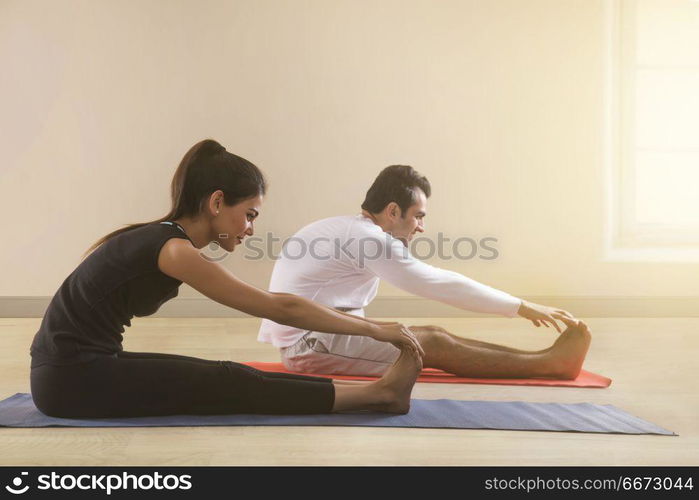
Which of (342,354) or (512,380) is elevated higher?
(342,354)

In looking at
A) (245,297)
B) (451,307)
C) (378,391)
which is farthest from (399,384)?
(451,307)

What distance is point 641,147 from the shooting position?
5.35 m

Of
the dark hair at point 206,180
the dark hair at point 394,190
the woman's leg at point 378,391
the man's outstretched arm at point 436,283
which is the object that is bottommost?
the woman's leg at point 378,391

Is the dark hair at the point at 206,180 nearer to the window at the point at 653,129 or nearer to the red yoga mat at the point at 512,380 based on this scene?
the red yoga mat at the point at 512,380

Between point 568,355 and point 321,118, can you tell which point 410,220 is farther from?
point 321,118

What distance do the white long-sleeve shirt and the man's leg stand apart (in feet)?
0.45

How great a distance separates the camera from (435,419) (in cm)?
213

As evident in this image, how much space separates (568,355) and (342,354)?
0.75 meters

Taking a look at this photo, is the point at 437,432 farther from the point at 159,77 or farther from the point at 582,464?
the point at 159,77

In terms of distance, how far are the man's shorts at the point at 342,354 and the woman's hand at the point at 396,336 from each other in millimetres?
704

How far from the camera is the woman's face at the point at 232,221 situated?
6.72 feet

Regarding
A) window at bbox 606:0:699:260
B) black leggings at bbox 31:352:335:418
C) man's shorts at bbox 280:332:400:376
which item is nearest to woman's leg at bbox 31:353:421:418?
black leggings at bbox 31:352:335:418

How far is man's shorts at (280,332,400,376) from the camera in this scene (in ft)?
9.04

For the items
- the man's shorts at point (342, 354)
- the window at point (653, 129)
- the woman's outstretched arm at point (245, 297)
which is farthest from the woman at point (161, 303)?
the window at point (653, 129)
